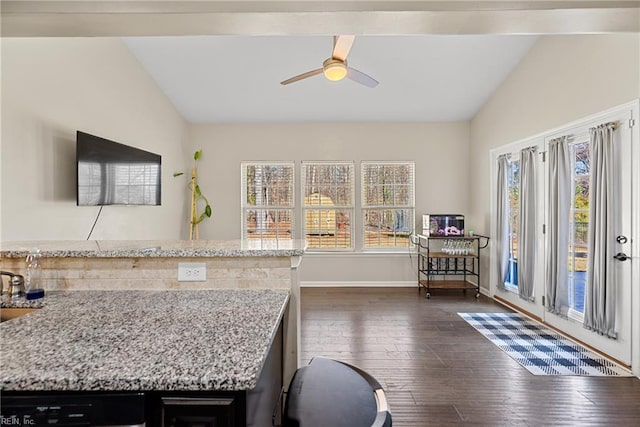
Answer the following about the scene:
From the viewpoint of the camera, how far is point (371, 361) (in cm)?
282

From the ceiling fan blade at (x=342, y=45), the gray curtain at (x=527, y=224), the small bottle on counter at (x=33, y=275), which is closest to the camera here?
the small bottle on counter at (x=33, y=275)

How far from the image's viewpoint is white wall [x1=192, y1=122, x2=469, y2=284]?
5.38 metres

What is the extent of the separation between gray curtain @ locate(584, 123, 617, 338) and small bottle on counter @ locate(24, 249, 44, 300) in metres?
3.96

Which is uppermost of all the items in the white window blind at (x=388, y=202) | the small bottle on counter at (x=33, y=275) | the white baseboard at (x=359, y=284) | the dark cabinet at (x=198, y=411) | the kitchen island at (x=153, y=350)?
the white window blind at (x=388, y=202)

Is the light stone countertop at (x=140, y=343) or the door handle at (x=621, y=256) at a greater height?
the door handle at (x=621, y=256)

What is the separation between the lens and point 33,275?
1491 mm

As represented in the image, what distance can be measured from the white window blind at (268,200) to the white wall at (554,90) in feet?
10.2

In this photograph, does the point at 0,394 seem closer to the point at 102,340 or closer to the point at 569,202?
the point at 102,340

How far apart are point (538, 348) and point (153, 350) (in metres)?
3.46

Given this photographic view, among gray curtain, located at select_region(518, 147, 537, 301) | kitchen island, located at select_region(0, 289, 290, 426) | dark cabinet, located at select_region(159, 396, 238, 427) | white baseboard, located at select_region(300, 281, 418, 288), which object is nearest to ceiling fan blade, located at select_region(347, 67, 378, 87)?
gray curtain, located at select_region(518, 147, 537, 301)

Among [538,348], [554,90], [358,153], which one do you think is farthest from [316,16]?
[358,153]

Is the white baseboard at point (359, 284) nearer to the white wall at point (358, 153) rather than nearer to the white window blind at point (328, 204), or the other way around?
the white wall at point (358, 153)

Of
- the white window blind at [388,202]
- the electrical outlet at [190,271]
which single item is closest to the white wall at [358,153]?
the white window blind at [388,202]

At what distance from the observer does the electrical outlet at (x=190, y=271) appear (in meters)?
1.54
